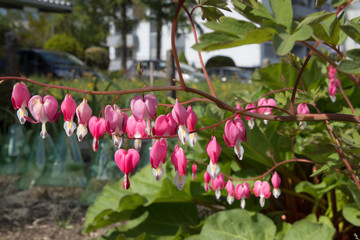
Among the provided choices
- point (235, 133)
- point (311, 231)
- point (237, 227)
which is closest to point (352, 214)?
point (311, 231)

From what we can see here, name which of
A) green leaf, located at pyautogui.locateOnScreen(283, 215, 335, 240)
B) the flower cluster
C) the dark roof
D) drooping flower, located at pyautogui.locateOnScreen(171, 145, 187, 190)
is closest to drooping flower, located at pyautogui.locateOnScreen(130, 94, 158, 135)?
the flower cluster

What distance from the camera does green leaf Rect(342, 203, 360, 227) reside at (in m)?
1.39

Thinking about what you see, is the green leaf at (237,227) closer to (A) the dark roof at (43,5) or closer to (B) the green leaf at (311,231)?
(B) the green leaf at (311,231)

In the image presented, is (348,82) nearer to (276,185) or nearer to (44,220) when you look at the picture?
(276,185)

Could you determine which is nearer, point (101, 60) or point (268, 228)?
point (268, 228)

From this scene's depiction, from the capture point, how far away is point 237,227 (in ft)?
4.67

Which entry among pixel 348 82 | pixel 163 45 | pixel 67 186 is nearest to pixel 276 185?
pixel 348 82

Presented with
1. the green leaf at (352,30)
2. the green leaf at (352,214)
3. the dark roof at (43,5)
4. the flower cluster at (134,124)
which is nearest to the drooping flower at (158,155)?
the flower cluster at (134,124)

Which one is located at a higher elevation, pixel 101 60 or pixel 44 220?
pixel 101 60

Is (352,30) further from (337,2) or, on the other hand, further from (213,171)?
(213,171)

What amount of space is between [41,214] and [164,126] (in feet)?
6.68

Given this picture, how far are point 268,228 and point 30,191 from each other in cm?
188

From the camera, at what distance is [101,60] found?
72.4 feet

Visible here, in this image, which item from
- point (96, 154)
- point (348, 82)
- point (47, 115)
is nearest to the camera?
point (47, 115)
